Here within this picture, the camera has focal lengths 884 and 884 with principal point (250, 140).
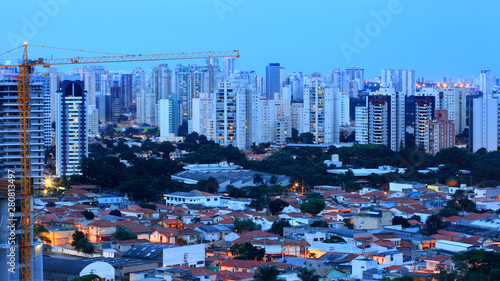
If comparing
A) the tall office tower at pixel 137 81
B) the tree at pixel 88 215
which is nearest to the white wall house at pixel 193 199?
the tree at pixel 88 215

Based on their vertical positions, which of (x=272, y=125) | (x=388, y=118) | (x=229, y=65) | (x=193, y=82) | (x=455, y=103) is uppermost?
(x=229, y=65)

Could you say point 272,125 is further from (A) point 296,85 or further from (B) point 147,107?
(A) point 296,85

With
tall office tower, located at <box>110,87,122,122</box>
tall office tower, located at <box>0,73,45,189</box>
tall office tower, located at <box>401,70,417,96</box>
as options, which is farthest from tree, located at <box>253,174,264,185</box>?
tall office tower, located at <box>401,70,417,96</box>

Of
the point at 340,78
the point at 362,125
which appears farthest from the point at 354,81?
the point at 362,125

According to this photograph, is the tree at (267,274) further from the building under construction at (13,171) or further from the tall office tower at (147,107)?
the tall office tower at (147,107)

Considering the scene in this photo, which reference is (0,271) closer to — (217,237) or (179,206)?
(217,237)
